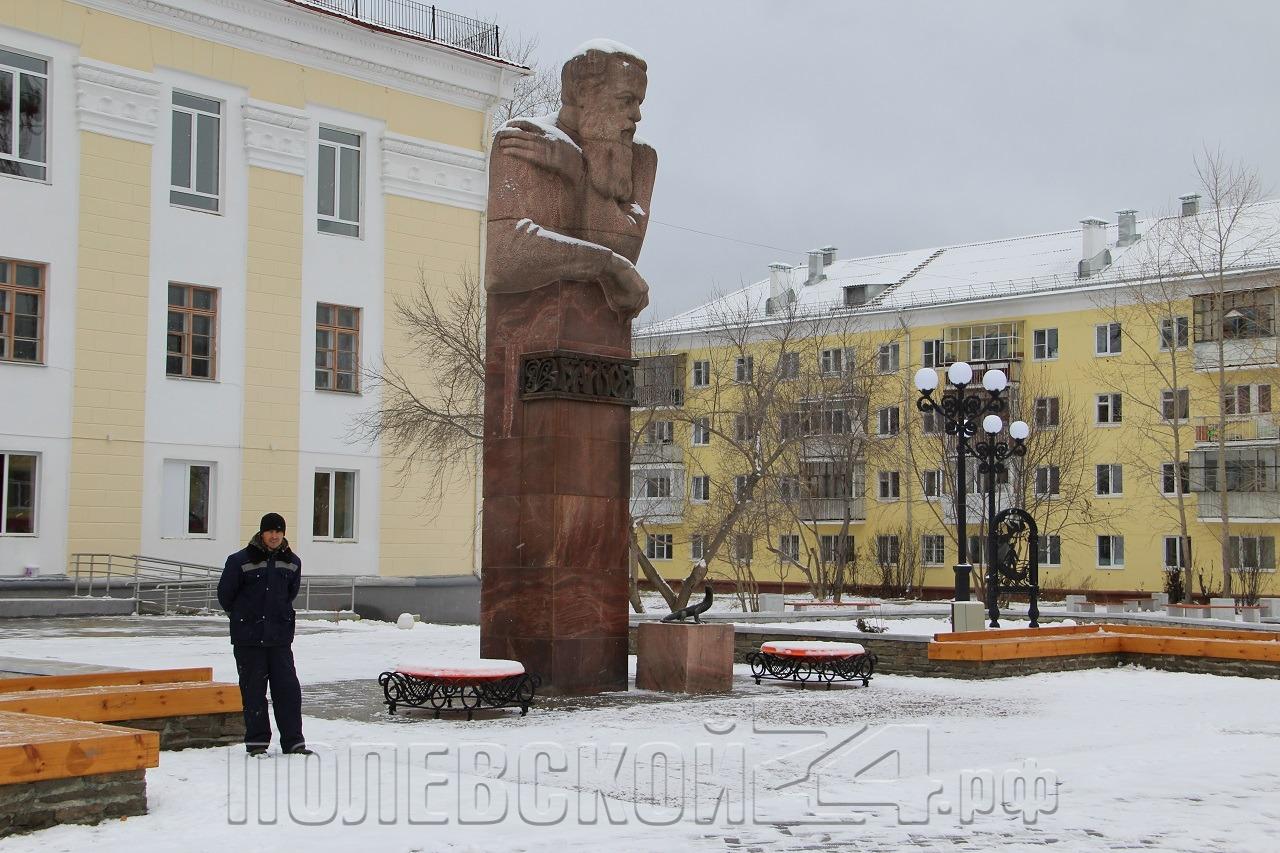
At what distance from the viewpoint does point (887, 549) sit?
61844 millimetres

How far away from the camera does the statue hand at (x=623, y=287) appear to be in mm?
15688

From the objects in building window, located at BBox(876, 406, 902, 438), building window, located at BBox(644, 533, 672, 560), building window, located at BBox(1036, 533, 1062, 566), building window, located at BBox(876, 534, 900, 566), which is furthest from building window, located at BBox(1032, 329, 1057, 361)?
building window, located at BBox(644, 533, 672, 560)

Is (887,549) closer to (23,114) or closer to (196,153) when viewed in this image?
(196,153)

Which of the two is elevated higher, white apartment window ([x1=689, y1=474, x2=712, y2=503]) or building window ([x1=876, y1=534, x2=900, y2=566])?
white apartment window ([x1=689, y1=474, x2=712, y2=503])

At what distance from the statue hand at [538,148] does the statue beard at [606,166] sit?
19 cm

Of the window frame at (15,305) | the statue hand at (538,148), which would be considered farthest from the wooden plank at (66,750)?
the window frame at (15,305)

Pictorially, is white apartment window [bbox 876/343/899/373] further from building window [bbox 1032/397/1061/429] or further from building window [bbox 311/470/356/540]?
building window [bbox 311/470/356/540]

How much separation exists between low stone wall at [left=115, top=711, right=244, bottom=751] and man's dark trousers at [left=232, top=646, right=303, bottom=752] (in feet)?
1.49

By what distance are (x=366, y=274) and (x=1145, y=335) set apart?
3052 cm

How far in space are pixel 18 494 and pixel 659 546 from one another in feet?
136

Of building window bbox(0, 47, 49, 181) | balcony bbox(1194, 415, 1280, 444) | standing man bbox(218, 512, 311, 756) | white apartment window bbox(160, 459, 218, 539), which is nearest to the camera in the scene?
standing man bbox(218, 512, 311, 756)

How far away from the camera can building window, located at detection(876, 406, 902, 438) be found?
56.7 metres

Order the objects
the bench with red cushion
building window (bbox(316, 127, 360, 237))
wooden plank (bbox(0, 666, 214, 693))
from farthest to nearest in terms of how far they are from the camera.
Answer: building window (bbox(316, 127, 360, 237)), the bench with red cushion, wooden plank (bbox(0, 666, 214, 693))

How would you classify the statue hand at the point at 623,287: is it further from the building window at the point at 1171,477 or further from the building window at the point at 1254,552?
the building window at the point at 1171,477
